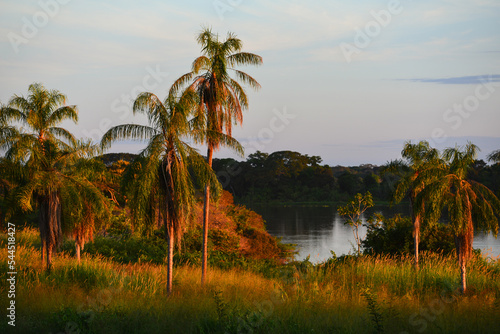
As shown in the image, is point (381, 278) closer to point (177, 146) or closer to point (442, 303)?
point (442, 303)

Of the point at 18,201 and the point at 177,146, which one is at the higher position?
the point at 177,146

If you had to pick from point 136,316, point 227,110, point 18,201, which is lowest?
point 136,316

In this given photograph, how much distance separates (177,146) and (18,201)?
5941mm

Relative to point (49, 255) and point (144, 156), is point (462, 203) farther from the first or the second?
point (49, 255)

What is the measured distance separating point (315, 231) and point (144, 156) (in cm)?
4936

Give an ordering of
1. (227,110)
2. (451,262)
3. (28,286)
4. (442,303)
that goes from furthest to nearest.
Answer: (451,262), (227,110), (28,286), (442,303)

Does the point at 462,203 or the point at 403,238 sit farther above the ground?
the point at 462,203

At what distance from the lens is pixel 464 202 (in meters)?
15.6

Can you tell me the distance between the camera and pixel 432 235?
30.7 meters

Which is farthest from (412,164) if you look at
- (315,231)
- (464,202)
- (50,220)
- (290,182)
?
(290,182)

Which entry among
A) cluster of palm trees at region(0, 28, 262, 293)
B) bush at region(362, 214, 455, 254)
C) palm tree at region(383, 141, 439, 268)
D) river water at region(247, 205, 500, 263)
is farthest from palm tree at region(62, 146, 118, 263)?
river water at region(247, 205, 500, 263)

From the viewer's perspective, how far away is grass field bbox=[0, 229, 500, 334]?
12375 mm

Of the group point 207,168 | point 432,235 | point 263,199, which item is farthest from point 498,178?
point 207,168

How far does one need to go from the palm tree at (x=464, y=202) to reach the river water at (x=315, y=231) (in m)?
18.3
